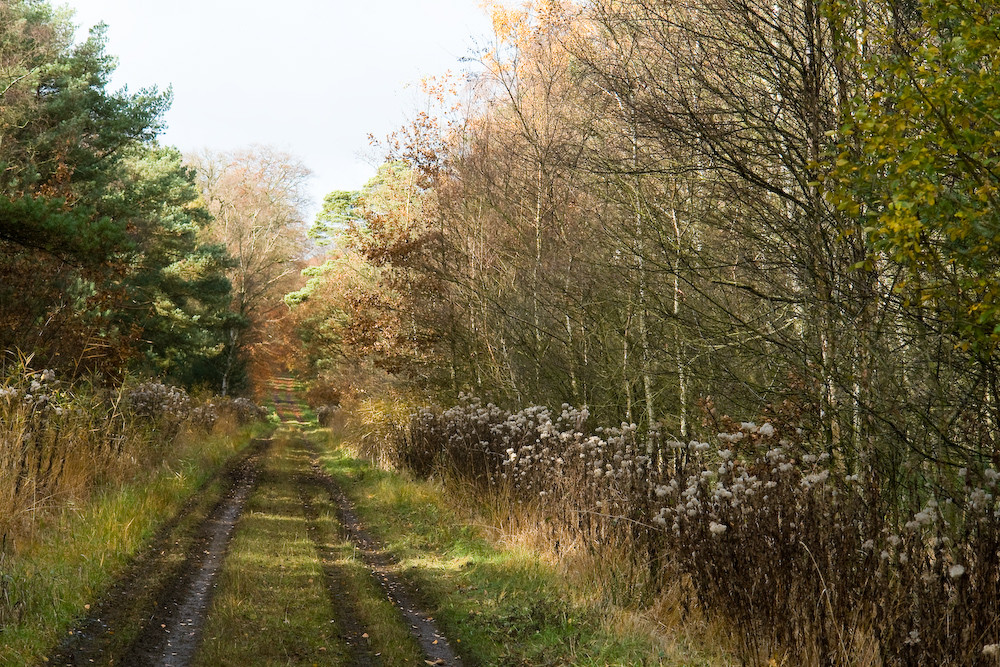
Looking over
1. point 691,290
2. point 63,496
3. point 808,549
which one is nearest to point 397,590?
point 63,496

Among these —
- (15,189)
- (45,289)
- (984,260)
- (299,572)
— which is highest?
(15,189)

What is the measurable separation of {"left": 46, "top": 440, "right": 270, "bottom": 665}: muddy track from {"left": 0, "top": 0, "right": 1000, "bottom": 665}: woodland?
9.69ft

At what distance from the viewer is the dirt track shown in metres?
5.58

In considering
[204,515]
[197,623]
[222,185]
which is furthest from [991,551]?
[222,185]

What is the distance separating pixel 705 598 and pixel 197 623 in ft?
13.0

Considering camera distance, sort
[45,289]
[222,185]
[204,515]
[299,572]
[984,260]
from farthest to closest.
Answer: [222,185]
[45,289]
[204,515]
[299,572]
[984,260]

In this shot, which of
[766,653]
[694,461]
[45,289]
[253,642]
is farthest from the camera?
[45,289]

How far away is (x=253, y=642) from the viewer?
19.5 ft

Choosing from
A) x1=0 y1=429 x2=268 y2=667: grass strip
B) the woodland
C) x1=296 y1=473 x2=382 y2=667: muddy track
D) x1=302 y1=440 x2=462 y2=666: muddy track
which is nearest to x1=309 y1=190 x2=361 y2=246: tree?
the woodland

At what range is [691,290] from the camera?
10.0 m

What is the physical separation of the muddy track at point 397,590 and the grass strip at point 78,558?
6.77 feet

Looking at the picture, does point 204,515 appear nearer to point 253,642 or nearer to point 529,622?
point 253,642

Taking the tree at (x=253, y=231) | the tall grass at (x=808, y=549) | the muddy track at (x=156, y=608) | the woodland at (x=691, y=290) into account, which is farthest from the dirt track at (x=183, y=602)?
the tree at (x=253, y=231)

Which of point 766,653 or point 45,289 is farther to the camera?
point 45,289
